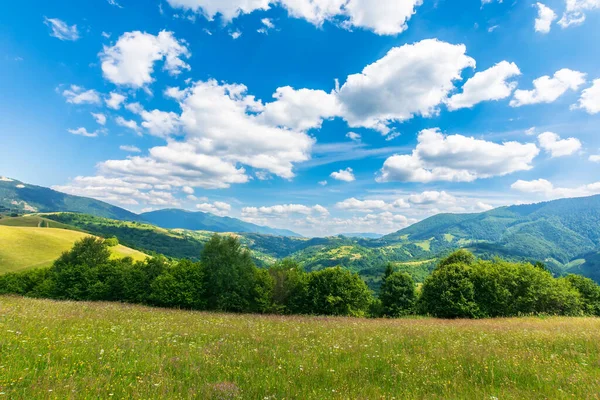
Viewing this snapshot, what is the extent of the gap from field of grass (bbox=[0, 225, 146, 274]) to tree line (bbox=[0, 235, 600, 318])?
54783 mm

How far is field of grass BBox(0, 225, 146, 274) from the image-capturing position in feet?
294

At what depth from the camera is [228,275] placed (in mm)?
36781

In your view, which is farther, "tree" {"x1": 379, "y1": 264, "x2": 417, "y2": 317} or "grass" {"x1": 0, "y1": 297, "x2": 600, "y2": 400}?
"tree" {"x1": 379, "y1": 264, "x2": 417, "y2": 317}

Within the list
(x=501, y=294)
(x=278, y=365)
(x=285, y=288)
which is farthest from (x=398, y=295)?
(x=278, y=365)

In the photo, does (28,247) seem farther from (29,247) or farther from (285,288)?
(285,288)

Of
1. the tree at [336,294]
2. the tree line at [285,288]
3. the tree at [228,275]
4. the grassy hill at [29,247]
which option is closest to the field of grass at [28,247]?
the grassy hill at [29,247]

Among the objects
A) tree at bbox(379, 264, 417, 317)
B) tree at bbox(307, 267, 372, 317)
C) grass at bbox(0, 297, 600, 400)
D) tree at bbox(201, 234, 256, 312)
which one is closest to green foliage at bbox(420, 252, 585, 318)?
tree at bbox(379, 264, 417, 317)

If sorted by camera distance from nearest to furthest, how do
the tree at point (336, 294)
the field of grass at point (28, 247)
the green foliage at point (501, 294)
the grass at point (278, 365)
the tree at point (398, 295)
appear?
the grass at point (278, 365), the green foliage at point (501, 294), the tree at point (336, 294), the tree at point (398, 295), the field of grass at point (28, 247)

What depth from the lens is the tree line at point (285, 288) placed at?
37.4 m

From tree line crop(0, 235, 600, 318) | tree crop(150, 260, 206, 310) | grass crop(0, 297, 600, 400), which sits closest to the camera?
grass crop(0, 297, 600, 400)

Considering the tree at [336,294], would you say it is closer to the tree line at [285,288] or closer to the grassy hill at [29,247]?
the tree line at [285,288]

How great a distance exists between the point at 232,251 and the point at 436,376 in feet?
116

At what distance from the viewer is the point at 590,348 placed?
32.0 ft

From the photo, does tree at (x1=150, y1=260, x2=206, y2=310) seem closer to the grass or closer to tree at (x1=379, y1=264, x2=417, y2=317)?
the grass
